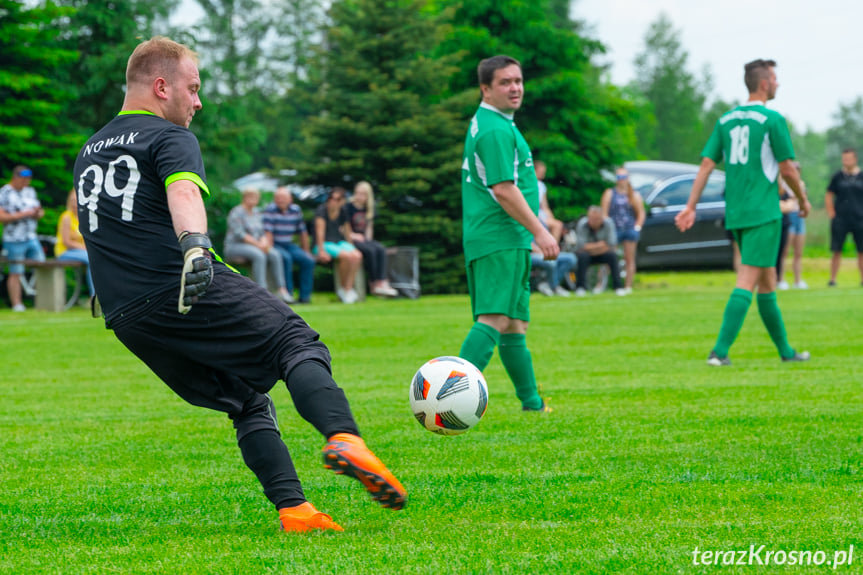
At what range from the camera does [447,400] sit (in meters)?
4.67

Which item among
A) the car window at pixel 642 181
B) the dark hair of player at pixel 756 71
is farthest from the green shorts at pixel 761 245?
the car window at pixel 642 181

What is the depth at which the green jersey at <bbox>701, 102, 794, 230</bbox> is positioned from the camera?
27.8 feet

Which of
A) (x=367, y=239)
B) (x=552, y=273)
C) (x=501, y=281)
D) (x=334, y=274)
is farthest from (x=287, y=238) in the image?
(x=501, y=281)

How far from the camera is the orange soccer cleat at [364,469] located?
126 inches

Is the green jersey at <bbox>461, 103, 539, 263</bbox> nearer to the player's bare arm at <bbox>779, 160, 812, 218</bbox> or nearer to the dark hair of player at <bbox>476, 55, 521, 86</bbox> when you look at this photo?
the dark hair of player at <bbox>476, 55, 521, 86</bbox>

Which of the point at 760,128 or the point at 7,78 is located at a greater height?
the point at 7,78

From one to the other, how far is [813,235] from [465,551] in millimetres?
39181

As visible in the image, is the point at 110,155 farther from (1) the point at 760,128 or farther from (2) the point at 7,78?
(2) the point at 7,78

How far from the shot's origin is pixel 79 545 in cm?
363

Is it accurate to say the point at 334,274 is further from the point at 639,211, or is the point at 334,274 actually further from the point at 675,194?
the point at 675,194

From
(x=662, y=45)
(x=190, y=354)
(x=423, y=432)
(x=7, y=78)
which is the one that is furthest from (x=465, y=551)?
(x=662, y=45)

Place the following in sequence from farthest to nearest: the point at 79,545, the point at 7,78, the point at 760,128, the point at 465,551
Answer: the point at 7,78
the point at 760,128
the point at 79,545
the point at 465,551

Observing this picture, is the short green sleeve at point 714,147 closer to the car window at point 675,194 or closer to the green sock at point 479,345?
the green sock at point 479,345

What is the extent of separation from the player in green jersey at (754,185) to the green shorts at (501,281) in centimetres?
253
